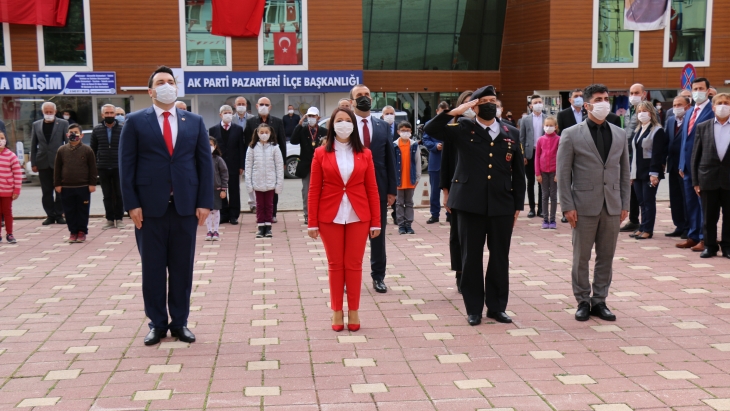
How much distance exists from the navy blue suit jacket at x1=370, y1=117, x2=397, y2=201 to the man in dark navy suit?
212 cm

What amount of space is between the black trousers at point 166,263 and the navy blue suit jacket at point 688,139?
7111 mm

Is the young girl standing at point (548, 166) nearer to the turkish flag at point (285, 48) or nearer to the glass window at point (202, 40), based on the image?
the turkish flag at point (285, 48)

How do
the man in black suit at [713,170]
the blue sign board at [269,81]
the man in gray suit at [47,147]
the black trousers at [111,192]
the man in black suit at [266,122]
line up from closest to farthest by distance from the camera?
the man in black suit at [713,170] < the black trousers at [111,192] < the man in black suit at [266,122] < the man in gray suit at [47,147] < the blue sign board at [269,81]

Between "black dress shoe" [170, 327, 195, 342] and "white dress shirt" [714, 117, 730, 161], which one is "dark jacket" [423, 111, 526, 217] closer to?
"black dress shoe" [170, 327, 195, 342]

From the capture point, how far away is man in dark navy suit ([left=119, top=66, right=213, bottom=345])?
6.23 meters

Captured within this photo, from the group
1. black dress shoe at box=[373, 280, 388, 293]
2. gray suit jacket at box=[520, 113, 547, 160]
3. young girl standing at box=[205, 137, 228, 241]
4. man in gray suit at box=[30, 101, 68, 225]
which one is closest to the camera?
black dress shoe at box=[373, 280, 388, 293]

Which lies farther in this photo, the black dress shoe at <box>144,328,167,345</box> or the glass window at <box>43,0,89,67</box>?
the glass window at <box>43,0,89,67</box>

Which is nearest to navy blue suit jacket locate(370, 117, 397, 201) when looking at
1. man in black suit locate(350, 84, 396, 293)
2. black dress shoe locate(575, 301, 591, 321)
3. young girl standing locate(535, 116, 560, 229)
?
man in black suit locate(350, 84, 396, 293)

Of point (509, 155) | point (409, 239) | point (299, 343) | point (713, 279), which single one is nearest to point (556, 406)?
point (299, 343)

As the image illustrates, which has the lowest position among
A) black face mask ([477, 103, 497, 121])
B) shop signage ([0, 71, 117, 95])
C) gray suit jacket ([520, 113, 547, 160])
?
gray suit jacket ([520, 113, 547, 160])

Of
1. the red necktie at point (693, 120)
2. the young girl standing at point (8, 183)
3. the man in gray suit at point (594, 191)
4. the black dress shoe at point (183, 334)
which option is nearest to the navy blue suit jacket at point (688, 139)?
the red necktie at point (693, 120)

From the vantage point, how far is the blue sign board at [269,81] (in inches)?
1163

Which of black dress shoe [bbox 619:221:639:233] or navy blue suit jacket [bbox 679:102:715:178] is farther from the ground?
navy blue suit jacket [bbox 679:102:715:178]

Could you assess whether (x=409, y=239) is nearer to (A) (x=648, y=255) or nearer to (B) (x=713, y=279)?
(A) (x=648, y=255)
